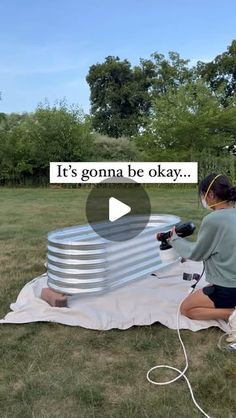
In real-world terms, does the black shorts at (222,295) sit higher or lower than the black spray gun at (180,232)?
lower

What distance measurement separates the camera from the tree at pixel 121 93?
33.7 metres

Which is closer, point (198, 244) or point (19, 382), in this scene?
point (19, 382)

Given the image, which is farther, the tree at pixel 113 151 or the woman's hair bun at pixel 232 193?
the tree at pixel 113 151

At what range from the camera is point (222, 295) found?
9.65 ft

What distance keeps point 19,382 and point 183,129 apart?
58.1ft

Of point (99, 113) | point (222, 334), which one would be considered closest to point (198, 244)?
point (222, 334)

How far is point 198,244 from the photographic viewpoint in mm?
2898

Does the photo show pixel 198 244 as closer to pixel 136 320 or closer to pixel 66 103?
pixel 136 320

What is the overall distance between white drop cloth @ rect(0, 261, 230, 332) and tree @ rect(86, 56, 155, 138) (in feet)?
99.4

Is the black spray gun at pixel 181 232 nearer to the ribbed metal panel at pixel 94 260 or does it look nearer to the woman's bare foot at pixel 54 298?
the ribbed metal panel at pixel 94 260

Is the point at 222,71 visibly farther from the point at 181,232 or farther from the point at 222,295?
the point at 222,295

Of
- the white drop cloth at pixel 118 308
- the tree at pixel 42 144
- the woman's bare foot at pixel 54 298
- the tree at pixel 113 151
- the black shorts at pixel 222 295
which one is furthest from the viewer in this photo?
the tree at pixel 113 151

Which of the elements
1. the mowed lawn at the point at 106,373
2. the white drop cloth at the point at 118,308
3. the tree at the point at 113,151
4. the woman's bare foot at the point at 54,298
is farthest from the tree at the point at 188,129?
the mowed lawn at the point at 106,373

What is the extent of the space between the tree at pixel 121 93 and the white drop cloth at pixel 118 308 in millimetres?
30296
